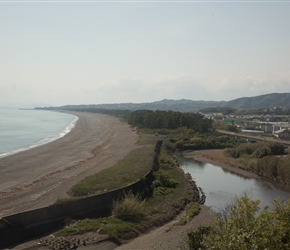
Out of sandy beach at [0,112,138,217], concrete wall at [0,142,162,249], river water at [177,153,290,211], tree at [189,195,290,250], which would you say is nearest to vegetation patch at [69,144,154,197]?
concrete wall at [0,142,162,249]

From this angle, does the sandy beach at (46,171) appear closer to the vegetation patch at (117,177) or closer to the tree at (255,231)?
the vegetation patch at (117,177)

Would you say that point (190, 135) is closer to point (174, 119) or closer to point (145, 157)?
point (174, 119)

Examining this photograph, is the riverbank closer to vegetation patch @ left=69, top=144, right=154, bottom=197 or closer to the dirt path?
vegetation patch @ left=69, top=144, right=154, bottom=197

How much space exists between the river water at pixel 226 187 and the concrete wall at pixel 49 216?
35.8 ft

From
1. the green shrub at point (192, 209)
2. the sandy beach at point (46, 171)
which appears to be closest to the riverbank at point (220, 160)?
the sandy beach at point (46, 171)

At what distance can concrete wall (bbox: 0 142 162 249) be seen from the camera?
74.7 ft

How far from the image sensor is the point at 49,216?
84.2ft

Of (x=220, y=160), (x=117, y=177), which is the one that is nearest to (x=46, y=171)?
(x=117, y=177)

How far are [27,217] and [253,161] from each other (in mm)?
42499

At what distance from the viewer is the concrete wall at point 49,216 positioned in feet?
74.7

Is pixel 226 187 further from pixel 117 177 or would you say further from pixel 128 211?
pixel 128 211

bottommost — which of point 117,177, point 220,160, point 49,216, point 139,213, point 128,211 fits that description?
point 220,160

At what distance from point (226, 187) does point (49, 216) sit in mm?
25344

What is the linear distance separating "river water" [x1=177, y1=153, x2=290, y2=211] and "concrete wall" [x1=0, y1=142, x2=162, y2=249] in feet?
35.8
